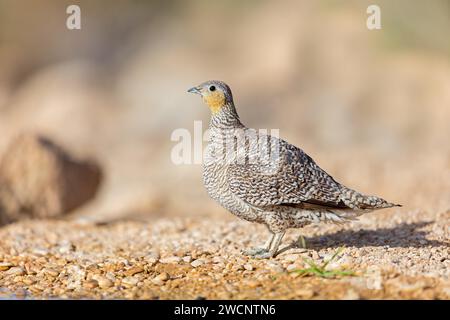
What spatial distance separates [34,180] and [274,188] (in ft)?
19.2

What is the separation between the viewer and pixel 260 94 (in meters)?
22.9

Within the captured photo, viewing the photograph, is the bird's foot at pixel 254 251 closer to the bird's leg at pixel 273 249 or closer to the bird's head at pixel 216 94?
the bird's leg at pixel 273 249

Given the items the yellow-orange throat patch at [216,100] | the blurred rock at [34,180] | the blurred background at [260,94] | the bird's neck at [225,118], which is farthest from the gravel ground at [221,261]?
the blurred background at [260,94]

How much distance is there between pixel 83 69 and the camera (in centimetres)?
2900

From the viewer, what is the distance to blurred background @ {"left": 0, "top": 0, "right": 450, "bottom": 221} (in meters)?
14.8

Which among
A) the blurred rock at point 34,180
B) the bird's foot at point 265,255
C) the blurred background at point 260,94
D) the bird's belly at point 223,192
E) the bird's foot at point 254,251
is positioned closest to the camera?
the bird's belly at point 223,192

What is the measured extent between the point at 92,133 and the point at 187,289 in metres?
16.4

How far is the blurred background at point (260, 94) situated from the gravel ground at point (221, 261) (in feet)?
8.48

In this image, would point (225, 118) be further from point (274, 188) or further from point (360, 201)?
point (360, 201)

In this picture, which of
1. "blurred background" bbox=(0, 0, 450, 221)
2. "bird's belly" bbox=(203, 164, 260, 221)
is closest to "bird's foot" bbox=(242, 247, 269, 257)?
"bird's belly" bbox=(203, 164, 260, 221)

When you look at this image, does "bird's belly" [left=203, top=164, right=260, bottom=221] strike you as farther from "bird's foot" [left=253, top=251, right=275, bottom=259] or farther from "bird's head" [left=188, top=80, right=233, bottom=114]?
"bird's head" [left=188, top=80, right=233, bottom=114]

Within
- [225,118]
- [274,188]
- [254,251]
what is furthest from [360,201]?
[225,118]

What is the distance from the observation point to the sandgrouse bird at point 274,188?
7.00 m

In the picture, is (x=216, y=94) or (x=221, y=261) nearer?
(x=221, y=261)
